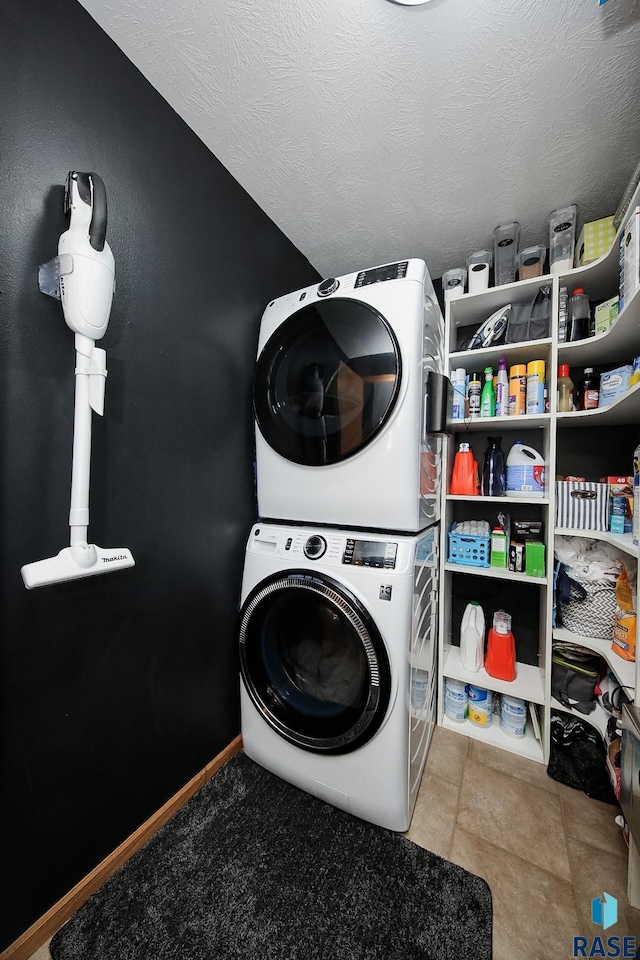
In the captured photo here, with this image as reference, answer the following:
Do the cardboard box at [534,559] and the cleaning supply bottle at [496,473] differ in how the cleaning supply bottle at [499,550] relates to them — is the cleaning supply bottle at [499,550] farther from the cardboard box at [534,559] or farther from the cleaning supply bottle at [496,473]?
the cleaning supply bottle at [496,473]

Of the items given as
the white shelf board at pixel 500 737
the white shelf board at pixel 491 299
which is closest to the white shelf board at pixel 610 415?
the white shelf board at pixel 491 299

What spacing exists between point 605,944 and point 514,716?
0.70 meters

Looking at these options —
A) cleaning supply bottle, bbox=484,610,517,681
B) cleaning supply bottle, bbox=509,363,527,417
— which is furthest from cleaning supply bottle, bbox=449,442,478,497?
cleaning supply bottle, bbox=484,610,517,681

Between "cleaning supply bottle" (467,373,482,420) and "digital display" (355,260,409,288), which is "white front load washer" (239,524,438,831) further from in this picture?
"digital display" (355,260,409,288)

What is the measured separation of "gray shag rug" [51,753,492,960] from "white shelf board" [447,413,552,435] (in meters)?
1.63

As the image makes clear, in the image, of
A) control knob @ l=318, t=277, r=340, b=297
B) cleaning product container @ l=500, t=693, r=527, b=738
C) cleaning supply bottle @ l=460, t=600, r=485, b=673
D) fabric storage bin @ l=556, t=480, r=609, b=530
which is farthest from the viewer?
cleaning supply bottle @ l=460, t=600, r=485, b=673

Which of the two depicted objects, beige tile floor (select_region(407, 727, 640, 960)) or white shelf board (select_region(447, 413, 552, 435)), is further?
white shelf board (select_region(447, 413, 552, 435))

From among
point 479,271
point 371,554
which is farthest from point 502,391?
point 371,554

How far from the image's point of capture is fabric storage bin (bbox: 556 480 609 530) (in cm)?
146

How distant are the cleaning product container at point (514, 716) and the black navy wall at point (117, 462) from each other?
1238mm

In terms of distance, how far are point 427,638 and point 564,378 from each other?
133 cm

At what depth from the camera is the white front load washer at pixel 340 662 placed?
1.08m

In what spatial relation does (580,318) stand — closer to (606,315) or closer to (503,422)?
(606,315)

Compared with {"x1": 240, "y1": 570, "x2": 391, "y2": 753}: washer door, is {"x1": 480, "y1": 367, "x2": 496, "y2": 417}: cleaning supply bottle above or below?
above
